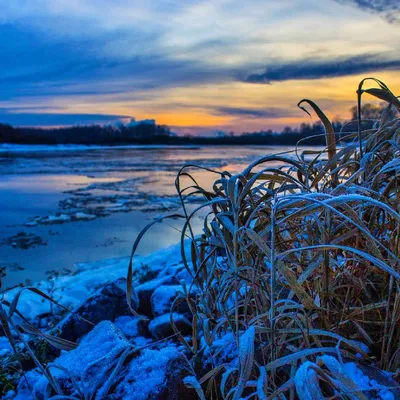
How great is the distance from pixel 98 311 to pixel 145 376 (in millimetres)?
1374

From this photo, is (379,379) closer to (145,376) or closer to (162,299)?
(145,376)

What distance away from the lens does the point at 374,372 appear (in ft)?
3.76

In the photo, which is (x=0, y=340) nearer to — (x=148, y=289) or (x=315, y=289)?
(x=148, y=289)

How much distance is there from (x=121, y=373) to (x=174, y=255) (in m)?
3.73

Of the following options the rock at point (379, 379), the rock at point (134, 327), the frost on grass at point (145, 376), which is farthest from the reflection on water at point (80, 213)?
the rock at point (379, 379)

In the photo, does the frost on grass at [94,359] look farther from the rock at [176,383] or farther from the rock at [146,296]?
the rock at [146,296]

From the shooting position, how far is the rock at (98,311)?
8.47ft

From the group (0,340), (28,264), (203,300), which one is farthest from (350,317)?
(28,264)

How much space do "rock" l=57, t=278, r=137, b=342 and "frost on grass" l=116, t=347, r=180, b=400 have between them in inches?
48.0

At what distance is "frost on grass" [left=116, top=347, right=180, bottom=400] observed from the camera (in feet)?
4.44

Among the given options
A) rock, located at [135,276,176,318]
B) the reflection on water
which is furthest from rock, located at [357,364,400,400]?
rock, located at [135,276,176,318]

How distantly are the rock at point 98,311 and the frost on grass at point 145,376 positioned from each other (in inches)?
48.0

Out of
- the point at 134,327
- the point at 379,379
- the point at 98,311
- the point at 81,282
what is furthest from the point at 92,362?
the point at 81,282

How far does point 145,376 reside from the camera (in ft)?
4.61
